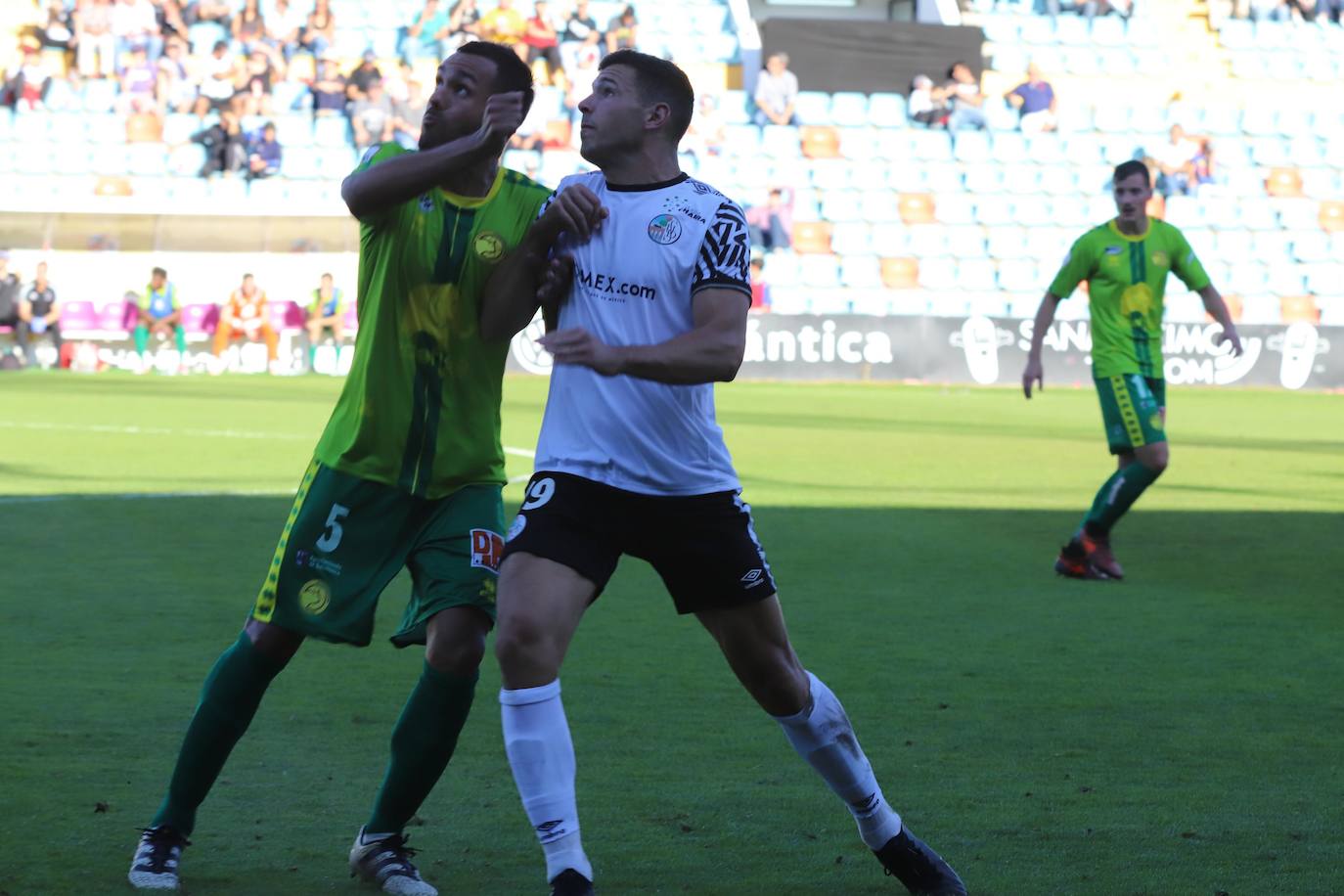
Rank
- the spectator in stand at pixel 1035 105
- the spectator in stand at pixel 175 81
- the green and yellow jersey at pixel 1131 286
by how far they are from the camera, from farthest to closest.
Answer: the spectator in stand at pixel 1035 105
the spectator in stand at pixel 175 81
the green and yellow jersey at pixel 1131 286

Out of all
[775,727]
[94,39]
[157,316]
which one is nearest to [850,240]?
[157,316]

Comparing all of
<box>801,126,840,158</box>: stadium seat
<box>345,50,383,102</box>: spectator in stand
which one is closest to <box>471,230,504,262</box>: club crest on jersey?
<box>345,50,383,102</box>: spectator in stand

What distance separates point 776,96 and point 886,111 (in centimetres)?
232

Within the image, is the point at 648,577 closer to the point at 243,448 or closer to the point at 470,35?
the point at 243,448

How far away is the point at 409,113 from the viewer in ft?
102

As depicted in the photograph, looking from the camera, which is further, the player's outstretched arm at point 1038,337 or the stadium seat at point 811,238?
the stadium seat at point 811,238

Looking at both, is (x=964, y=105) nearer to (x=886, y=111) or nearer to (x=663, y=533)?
(x=886, y=111)

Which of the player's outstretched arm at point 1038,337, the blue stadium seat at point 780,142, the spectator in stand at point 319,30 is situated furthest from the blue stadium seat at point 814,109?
the player's outstretched arm at point 1038,337

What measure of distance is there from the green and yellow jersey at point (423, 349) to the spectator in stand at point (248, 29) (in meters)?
29.1

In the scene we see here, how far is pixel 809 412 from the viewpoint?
72.8ft

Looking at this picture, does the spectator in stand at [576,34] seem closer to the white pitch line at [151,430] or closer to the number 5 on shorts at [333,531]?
the white pitch line at [151,430]

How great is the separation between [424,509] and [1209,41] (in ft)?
122

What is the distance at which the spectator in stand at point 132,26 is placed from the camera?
1250 inches

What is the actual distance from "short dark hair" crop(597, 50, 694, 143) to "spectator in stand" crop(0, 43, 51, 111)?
28831 mm
